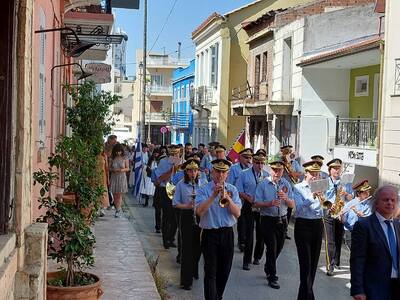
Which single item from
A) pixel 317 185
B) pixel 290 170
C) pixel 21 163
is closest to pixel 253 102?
pixel 290 170

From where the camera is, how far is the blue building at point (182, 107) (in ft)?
160

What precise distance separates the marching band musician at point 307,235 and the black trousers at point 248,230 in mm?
2140

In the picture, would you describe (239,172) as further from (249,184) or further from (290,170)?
(290,170)

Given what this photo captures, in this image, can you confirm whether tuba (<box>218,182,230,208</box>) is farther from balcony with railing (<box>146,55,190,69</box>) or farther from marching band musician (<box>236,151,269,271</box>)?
balcony with railing (<box>146,55,190,69</box>)

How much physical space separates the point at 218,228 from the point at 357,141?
39.3 feet

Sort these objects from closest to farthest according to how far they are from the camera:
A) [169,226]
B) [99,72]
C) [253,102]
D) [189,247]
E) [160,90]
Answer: [189,247], [169,226], [99,72], [253,102], [160,90]

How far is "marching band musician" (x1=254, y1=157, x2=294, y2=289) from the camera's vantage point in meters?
9.31

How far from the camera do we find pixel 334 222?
35.2 feet

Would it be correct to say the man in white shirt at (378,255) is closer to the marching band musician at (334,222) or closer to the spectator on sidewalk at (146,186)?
the marching band musician at (334,222)

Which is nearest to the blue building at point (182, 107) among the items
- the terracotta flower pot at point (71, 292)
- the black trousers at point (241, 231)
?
the black trousers at point (241, 231)

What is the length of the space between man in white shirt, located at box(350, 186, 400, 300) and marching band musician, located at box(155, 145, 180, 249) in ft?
22.7

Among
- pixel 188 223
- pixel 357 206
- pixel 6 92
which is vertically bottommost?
pixel 188 223

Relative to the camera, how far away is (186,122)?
49750 millimetres

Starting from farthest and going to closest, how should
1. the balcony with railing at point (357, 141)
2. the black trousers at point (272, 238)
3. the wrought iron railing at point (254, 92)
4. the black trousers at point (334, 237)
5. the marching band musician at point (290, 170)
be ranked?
the wrought iron railing at point (254, 92) < the balcony with railing at point (357, 141) < the marching band musician at point (290, 170) < the black trousers at point (334, 237) < the black trousers at point (272, 238)
